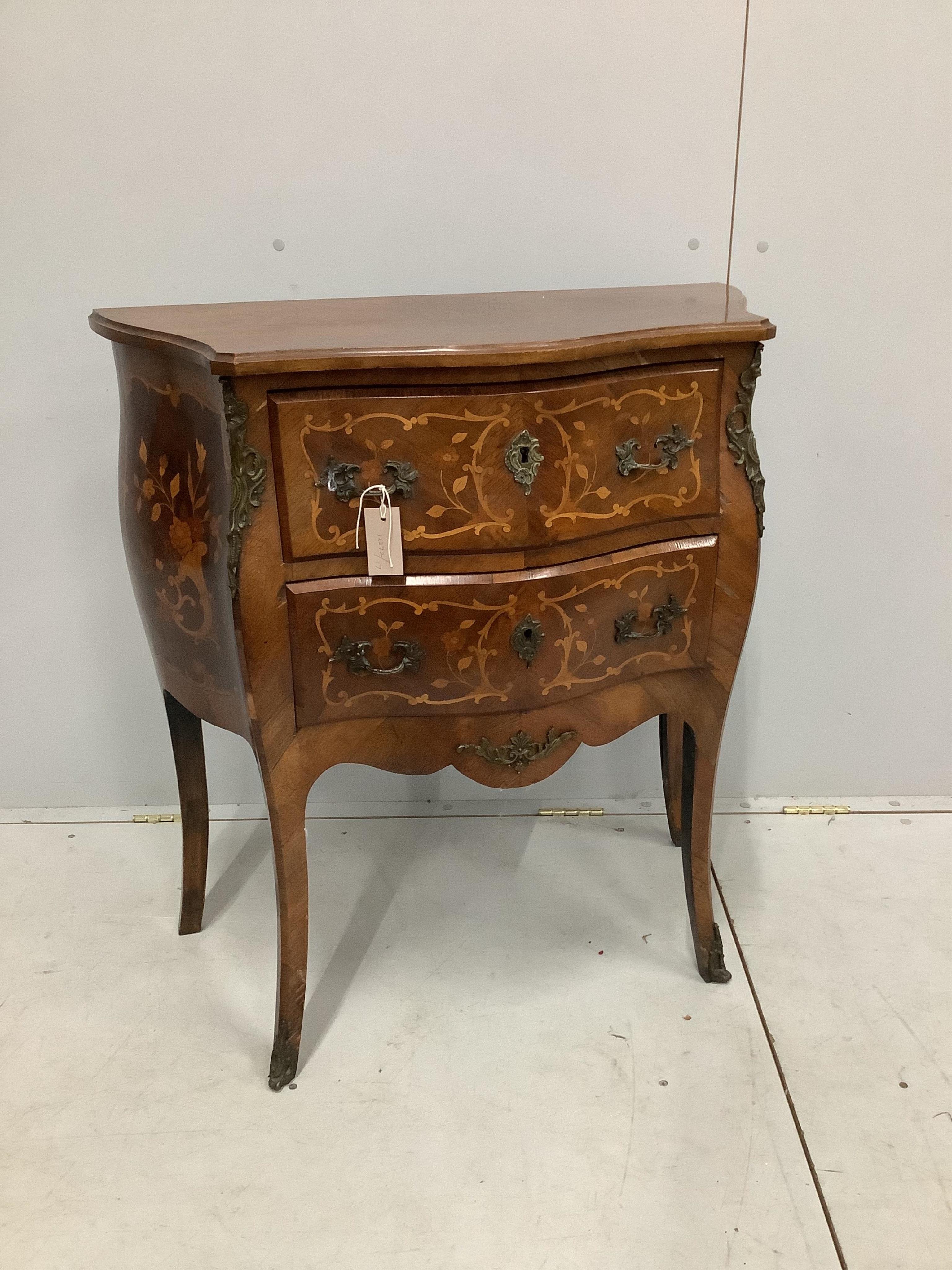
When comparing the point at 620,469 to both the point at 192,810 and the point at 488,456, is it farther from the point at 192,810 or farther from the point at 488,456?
the point at 192,810

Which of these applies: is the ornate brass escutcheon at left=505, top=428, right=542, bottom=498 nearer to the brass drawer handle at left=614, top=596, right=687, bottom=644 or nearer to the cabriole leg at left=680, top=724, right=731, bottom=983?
the brass drawer handle at left=614, top=596, right=687, bottom=644

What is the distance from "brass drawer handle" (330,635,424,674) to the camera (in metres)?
1.26

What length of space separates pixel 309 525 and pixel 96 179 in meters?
0.93

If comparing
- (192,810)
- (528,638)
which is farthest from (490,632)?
(192,810)

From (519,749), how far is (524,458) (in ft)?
1.29

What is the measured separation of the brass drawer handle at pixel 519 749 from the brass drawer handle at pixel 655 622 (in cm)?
16

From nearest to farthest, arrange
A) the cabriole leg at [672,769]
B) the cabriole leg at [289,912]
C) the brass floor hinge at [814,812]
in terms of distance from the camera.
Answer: the cabriole leg at [289,912] < the cabriole leg at [672,769] < the brass floor hinge at [814,812]

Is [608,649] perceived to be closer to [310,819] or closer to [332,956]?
[332,956]

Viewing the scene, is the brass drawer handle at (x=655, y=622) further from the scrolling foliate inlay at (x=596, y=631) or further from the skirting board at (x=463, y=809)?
the skirting board at (x=463, y=809)

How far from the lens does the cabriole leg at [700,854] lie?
5.08 feet

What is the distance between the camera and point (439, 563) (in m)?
1.24

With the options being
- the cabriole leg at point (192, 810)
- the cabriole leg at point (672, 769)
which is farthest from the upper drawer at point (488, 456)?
the cabriole leg at point (672, 769)

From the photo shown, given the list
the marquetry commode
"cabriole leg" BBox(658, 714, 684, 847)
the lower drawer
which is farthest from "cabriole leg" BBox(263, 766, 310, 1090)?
"cabriole leg" BBox(658, 714, 684, 847)

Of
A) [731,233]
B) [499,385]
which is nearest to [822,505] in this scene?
[731,233]
